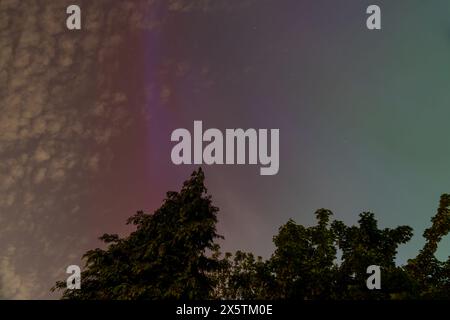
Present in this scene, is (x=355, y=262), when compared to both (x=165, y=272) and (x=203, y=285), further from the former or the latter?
(x=165, y=272)

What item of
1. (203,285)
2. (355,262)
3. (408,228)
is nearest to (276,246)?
(355,262)

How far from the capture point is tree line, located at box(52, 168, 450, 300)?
59.0ft

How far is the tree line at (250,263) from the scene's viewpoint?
59.0 ft

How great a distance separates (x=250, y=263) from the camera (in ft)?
85.6

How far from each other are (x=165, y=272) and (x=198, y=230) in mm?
2384

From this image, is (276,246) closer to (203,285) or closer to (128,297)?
(203,285)

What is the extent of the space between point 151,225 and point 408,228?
50.9ft

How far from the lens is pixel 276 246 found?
77.5ft

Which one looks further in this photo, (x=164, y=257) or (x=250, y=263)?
(x=250, y=263)
